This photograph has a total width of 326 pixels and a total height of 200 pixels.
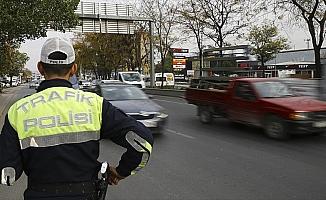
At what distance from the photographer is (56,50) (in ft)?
Result: 7.83

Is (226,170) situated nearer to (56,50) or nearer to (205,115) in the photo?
(56,50)

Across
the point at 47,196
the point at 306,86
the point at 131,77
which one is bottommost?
the point at 47,196

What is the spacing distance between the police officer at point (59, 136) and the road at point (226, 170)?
345cm

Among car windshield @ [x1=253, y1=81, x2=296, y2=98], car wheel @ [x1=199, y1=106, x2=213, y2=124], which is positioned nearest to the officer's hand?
car windshield @ [x1=253, y1=81, x2=296, y2=98]

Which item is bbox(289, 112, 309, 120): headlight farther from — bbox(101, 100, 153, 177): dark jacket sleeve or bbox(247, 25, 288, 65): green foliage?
bbox(247, 25, 288, 65): green foliage

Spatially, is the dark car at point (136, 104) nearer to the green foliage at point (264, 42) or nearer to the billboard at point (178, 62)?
the billboard at point (178, 62)

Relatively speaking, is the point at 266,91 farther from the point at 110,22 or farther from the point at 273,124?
the point at 110,22

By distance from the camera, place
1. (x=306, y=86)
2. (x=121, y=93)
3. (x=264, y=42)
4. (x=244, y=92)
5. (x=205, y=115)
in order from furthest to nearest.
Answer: (x=264, y=42) → (x=205, y=115) → (x=306, y=86) → (x=121, y=93) → (x=244, y=92)

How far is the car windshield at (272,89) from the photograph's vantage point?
36.4 ft

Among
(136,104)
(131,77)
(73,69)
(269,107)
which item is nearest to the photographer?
(73,69)

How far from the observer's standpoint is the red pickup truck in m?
9.98

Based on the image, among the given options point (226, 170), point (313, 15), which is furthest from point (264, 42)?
point (226, 170)

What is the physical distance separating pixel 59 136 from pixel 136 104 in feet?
29.7

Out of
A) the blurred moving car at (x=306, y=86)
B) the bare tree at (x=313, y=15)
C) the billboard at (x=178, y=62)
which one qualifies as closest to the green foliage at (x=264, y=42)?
the billboard at (x=178, y=62)
